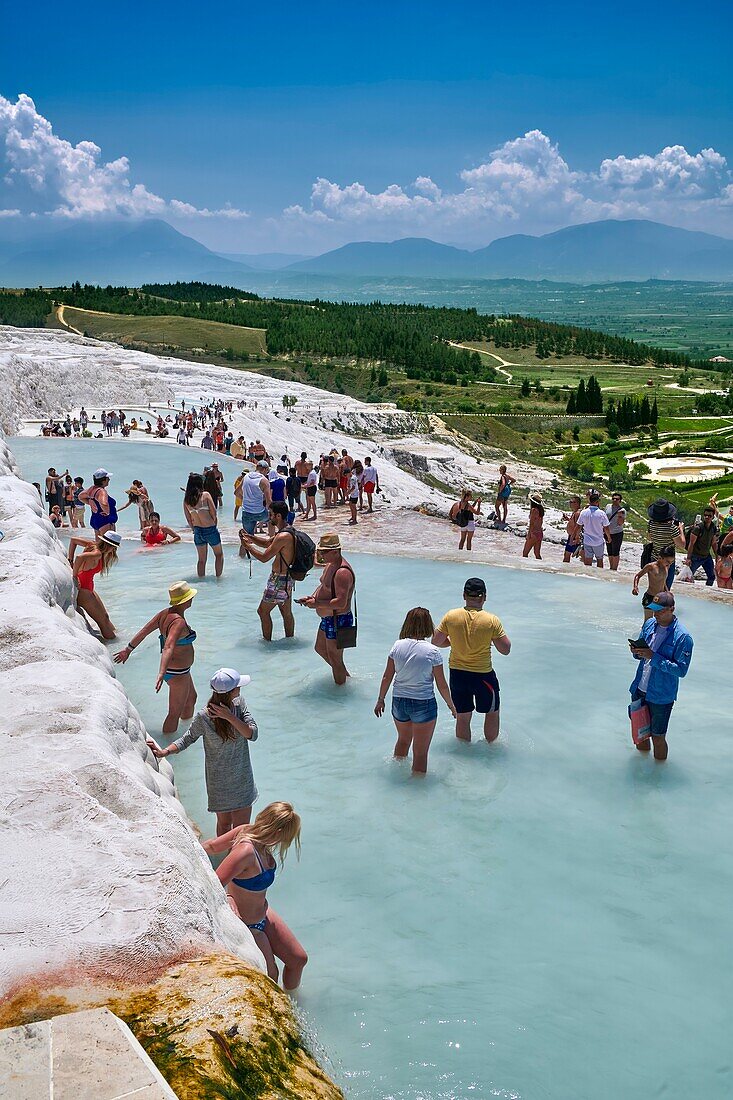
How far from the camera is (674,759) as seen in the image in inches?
261

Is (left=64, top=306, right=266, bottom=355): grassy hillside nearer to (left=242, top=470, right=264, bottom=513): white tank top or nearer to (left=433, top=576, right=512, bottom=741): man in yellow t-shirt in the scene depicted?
(left=242, top=470, right=264, bottom=513): white tank top

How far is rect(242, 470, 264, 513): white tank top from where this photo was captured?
12.1m

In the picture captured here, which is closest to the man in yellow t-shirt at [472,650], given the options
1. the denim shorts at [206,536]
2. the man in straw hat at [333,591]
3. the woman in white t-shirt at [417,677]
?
the woman in white t-shirt at [417,677]

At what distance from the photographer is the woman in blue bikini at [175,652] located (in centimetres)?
653

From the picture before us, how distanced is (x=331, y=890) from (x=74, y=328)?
82666 mm

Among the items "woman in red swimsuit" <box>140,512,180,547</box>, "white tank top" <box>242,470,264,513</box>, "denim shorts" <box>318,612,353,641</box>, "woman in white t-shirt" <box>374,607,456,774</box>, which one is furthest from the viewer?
"woman in red swimsuit" <box>140,512,180,547</box>

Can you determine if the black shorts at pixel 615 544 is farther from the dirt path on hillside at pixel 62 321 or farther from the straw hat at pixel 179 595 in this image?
the dirt path on hillside at pixel 62 321

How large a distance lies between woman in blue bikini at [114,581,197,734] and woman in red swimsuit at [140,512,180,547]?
6.10m

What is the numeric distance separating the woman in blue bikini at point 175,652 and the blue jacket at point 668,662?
3189 mm

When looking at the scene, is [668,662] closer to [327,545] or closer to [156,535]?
[327,545]

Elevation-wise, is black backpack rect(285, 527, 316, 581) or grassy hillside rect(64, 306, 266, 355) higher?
grassy hillside rect(64, 306, 266, 355)

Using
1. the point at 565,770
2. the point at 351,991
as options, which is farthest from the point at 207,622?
the point at 351,991

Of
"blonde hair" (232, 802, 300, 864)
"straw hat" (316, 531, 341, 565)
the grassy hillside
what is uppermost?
the grassy hillside

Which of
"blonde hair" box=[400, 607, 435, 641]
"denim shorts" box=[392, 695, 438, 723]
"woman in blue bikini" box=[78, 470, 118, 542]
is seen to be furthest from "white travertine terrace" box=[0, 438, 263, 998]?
"woman in blue bikini" box=[78, 470, 118, 542]
